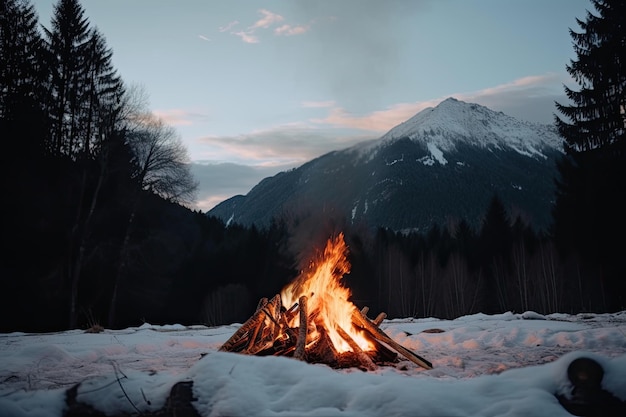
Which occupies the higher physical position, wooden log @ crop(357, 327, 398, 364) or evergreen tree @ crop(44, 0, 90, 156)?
evergreen tree @ crop(44, 0, 90, 156)

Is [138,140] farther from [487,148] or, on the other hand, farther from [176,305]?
[487,148]

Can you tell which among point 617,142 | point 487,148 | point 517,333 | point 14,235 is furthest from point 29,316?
point 487,148

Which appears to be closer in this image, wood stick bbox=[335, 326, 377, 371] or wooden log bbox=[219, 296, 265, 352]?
wood stick bbox=[335, 326, 377, 371]

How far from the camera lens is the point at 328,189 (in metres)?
144

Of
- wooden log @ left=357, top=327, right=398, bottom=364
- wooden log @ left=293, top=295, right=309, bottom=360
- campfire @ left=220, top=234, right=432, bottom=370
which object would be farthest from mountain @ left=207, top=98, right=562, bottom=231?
wooden log @ left=293, top=295, right=309, bottom=360

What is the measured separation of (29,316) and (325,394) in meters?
17.5

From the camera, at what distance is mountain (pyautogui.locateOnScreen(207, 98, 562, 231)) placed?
10075 cm

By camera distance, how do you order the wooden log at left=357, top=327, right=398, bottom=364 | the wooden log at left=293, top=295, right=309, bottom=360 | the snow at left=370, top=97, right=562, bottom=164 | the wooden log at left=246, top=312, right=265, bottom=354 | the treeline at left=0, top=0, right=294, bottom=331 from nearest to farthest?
the wooden log at left=293, top=295, right=309, bottom=360, the wooden log at left=357, top=327, right=398, bottom=364, the wooden log at left=246, top=312, right=265, bottom=354, the treeline at left=0, top=0, right=294, bottom=331, the snow at left=370, top=97, right=562, bottom=164

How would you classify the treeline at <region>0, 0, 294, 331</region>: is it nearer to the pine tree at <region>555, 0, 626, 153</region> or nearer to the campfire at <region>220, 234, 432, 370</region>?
the campfire at <region>220, 234, 432, 370</region>

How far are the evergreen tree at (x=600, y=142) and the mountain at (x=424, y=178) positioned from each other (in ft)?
73.8

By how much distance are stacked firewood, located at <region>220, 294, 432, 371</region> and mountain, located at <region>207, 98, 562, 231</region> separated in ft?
144

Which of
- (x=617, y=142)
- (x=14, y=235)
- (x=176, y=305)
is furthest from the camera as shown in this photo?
A: (x=176, y=305)

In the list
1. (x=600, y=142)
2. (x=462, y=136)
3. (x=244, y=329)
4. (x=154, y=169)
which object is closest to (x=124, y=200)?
(x=154, y=169)

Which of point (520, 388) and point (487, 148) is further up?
point (487, 148)
